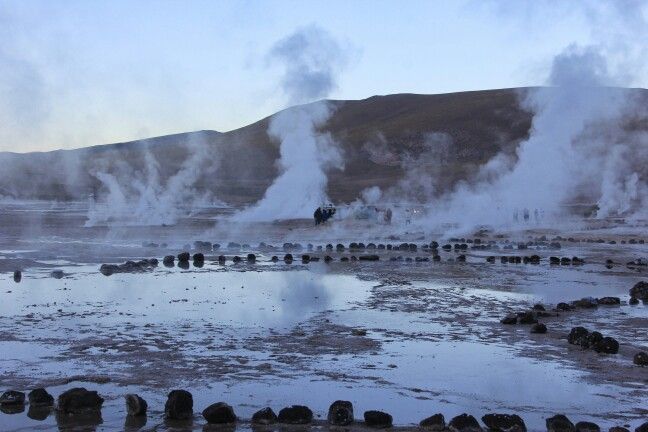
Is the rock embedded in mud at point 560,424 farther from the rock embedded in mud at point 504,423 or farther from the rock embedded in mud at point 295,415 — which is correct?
the rock embedded in mud at point 295,415

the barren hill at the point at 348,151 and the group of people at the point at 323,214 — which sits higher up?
the barren hill at the point at 348,151

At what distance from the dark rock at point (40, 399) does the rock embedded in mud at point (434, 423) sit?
4.21 metres

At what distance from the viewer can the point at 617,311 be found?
17.8 metres

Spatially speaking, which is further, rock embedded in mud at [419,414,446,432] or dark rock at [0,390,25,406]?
dark rock at [0,390,25,406]

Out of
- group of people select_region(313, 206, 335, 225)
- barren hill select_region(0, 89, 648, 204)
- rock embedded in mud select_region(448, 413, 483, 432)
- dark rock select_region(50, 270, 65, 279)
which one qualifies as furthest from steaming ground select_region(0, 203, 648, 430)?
barren hill select_region(0, 89, 648, 204)

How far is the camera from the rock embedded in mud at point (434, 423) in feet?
28.9

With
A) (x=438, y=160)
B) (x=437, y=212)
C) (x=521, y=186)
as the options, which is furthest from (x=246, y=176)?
(x=521, y=186)

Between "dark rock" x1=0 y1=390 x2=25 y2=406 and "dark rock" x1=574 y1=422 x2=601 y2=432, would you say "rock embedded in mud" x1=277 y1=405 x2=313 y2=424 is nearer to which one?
"dark rock" x1=574 y1=422 x2=601 y2=432

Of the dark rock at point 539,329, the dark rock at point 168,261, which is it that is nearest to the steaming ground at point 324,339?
the dark rock at point 539,329

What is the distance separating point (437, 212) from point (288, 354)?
5086cm

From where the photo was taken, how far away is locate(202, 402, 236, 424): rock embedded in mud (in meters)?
9.04

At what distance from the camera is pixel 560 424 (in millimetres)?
8883

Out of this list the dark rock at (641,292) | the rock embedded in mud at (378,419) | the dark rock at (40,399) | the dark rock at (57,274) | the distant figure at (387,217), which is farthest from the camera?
the distant figure at (387,217)

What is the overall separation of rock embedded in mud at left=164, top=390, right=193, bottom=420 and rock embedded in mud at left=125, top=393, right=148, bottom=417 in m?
0.24
